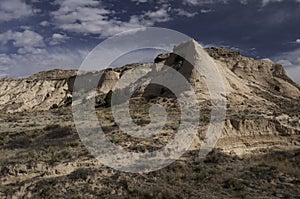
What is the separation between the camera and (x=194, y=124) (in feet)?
63.8

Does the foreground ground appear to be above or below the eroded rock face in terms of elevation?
below

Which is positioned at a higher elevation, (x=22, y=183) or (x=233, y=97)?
(x=233, y=97)

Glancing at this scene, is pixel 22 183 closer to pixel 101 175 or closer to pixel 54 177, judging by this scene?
pixel 54 177

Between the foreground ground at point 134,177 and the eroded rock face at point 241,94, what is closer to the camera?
the foreground ground at point 134,177

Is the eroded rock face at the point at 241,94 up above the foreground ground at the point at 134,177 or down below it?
above

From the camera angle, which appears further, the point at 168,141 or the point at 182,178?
the point at 168,141

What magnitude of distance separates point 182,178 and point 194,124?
20.3 feet

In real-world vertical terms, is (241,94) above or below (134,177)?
above

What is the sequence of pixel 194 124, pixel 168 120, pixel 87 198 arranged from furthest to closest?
pixel 168 120
pixel 194 124
pixel 87 198

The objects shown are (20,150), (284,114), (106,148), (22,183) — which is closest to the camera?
(22,183)

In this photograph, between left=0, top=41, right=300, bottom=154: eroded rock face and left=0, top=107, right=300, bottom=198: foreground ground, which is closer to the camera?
left=0, top=107, right=300, bottom=198: foreground ground

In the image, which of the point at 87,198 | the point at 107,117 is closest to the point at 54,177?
the point at 87,198

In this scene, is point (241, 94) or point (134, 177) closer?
point (134, 177)

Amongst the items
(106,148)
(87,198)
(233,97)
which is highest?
(233,97)
